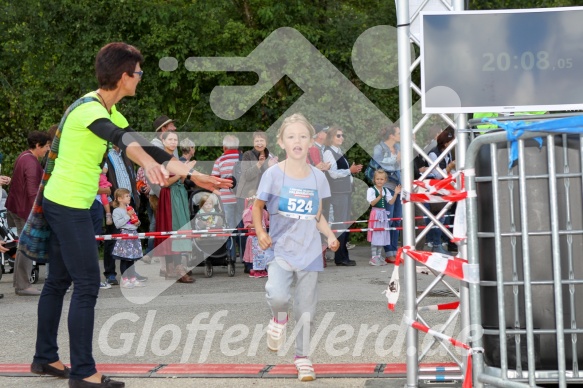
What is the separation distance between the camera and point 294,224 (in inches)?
268

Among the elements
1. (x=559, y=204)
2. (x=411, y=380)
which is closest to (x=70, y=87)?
(x=411, y=380)

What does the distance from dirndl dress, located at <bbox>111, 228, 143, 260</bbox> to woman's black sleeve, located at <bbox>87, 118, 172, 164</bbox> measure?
233 inches

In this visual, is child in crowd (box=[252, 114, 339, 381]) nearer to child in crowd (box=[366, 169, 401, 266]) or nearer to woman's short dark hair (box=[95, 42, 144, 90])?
woman's short dark hair (box=[95, 42, 144, 90])

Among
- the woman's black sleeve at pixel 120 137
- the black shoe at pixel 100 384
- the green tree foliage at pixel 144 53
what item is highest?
the green tree foliage at pixel 144 53

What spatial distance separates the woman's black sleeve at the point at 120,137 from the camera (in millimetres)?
5742

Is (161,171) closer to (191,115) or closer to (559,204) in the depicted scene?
(559,204)

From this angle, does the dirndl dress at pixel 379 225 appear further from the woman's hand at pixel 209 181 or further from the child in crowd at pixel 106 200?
the woman's hand at pixel 209 181

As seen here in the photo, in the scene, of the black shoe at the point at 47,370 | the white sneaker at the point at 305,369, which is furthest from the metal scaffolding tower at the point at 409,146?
the black shoe at the point at 47,370

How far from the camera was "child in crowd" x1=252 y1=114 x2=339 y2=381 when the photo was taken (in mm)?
6719

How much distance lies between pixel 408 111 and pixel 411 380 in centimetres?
162

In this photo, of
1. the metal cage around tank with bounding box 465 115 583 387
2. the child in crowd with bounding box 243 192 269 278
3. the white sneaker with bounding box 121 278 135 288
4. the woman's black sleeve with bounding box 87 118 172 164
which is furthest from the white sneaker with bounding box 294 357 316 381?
the child in crowd with bounding box 243 192 269 278

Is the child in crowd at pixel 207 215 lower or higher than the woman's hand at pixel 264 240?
higher

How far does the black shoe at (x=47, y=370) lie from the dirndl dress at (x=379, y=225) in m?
7.97

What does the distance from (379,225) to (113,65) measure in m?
8.31
